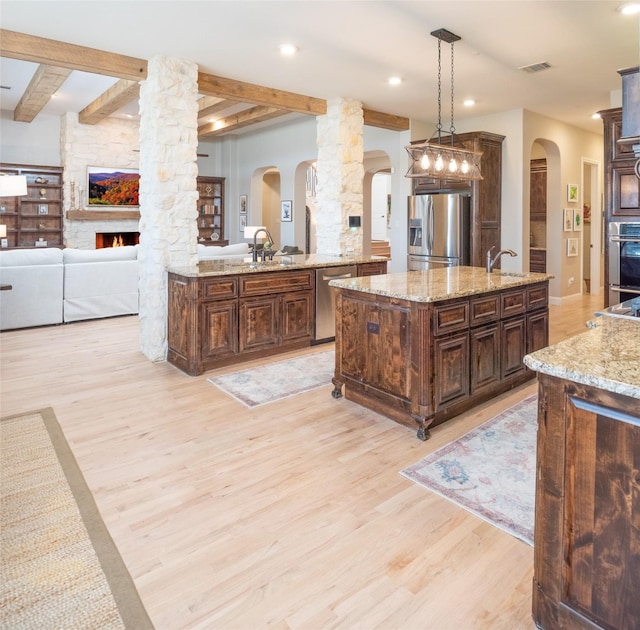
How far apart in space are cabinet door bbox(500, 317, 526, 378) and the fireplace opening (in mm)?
8536

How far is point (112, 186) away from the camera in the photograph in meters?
9.84

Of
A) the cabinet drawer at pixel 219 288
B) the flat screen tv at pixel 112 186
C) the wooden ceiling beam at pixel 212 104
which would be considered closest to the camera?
the cabinet drawer at pixel 219 288

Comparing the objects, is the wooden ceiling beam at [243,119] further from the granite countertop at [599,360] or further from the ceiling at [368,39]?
the granite countertop at [599,360]

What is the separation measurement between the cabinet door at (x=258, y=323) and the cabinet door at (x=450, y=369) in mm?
2077

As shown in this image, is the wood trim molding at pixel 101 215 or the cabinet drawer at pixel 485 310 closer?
the cabinet drawer at pixel 485 310

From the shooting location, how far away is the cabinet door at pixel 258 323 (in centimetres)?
457

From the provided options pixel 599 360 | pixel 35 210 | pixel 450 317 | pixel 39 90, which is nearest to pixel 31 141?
pixel 35 210

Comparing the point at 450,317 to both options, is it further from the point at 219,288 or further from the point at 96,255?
the point at 96,255

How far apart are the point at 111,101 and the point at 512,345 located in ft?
21.7

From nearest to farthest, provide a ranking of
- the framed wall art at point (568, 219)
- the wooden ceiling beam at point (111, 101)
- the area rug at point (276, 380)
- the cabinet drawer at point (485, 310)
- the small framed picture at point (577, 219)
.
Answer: the cabinet drawer at point (485, 310) → the area rug at point (276, 380) → the wooden ceiling beam at point (111, 101) → the framed wall art at point (568, 219) → the small framed picture at point (577, 219)

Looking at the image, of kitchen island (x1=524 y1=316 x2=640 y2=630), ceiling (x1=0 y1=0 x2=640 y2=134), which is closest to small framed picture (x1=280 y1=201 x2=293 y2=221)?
ceiling (x1=0 y1=0 x2=640 y2=134)

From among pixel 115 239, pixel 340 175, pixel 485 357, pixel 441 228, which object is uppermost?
pixel 340 175

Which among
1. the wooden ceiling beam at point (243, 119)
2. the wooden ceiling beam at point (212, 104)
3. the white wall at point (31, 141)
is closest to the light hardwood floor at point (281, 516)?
the wooden ceiling beam at point (212, 104)

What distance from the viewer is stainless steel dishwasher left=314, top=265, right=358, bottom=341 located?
5180 mm
